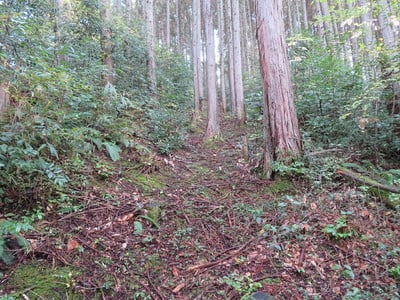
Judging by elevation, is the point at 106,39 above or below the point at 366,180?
above

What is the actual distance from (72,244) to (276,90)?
3717 millimetres

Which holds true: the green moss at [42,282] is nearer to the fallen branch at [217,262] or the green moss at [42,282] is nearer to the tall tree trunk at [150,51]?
the fallen branch at [217,262]

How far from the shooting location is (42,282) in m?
2.34

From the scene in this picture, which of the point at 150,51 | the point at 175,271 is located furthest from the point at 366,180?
the point at 150,51

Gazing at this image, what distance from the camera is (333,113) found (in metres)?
6.30

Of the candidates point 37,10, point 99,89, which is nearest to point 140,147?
point 99,89

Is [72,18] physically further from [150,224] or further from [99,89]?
[150,224]

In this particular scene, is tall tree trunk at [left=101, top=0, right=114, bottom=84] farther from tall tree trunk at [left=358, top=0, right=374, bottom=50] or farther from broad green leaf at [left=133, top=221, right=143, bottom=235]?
tall tree trunk at [left=358, top=0, right=374, bottom=50]

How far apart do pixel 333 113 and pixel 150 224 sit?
5.02 metres

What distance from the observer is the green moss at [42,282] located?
2.24 metres

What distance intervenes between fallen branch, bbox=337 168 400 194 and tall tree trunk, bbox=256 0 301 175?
2.43 feet

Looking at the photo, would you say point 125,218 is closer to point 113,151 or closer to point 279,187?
point 113,151

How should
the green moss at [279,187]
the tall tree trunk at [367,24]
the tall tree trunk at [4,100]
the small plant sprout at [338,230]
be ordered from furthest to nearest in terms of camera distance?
the tall tree trunk at [367,24] → the green moss at [279,187] → the tall tree trunk at [4,100] → the small plant sprout at [338,230]

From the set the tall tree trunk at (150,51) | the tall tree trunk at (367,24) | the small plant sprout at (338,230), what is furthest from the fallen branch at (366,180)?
the tall tree trunk at (150,51)
